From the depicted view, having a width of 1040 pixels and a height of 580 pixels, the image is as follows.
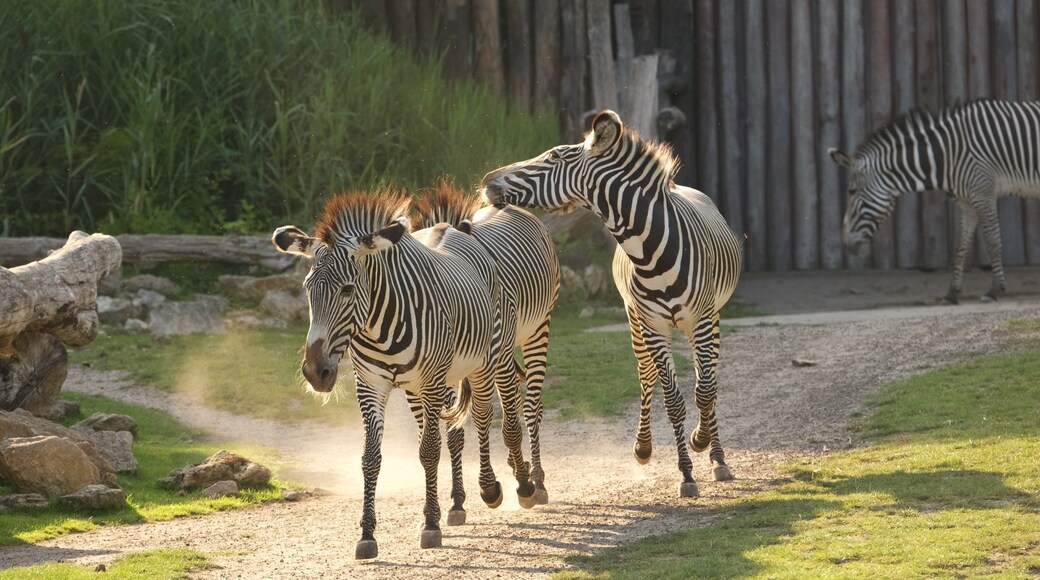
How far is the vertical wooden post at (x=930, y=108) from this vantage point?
1677 cm

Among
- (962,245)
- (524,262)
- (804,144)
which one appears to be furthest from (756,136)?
(524,262)

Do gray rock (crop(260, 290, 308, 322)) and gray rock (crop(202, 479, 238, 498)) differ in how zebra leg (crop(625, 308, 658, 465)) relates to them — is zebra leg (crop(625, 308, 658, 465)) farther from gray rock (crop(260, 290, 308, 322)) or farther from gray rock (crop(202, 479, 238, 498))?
gray rock (crop(260, 290, 308, 322))

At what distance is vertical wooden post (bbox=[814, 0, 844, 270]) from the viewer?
16797 mm

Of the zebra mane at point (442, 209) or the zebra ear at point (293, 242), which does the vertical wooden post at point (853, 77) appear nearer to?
the zebra mane at point (442, 209)

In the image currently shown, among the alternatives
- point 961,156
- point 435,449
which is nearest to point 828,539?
point 435,449

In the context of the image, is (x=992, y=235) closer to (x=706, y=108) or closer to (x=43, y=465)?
(x=706, y=108)

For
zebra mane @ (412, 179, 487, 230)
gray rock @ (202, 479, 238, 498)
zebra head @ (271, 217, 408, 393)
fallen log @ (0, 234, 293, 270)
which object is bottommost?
gray rock @ (202, 479, 238, 498)

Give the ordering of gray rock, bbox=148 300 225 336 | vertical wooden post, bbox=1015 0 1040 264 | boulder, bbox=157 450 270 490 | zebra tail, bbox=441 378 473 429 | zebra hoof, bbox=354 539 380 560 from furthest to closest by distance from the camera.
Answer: vertical wooden post, bbox=1015 0 1040 264, gray rock, bbox=148 300 225 336, boulder, bbox=157 450 270 490, zebra tail, bbox=441 378 473 429, zebra hoof, bbox=354 539 380 560

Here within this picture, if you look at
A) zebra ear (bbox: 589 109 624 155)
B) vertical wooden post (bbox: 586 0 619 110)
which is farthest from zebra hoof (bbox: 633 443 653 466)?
vertical wooden post (bbox: 586 0 619 110)

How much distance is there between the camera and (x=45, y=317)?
904cm

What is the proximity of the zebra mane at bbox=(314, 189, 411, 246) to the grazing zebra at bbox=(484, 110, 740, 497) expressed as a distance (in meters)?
1.34

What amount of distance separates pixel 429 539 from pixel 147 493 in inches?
99.1

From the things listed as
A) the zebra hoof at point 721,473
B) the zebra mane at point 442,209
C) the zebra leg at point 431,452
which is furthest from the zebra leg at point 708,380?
the zebra leg at point 431,452

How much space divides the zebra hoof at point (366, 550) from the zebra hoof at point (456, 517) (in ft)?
2.90
